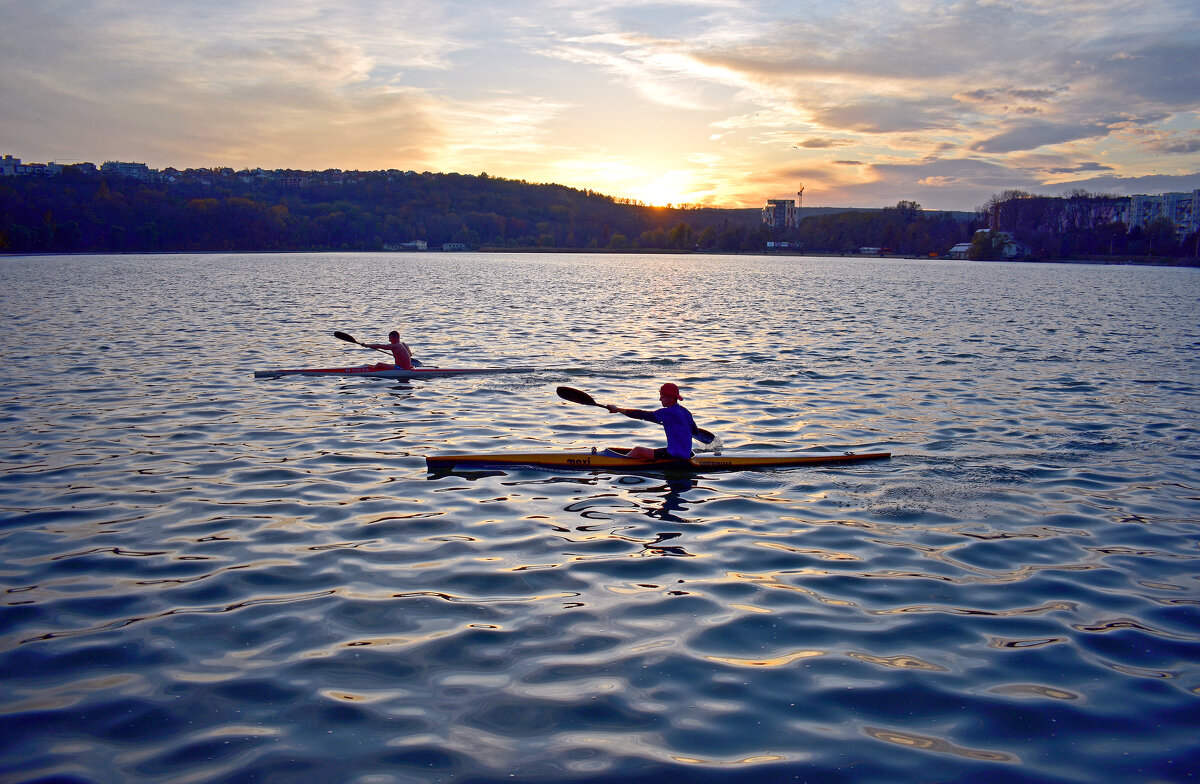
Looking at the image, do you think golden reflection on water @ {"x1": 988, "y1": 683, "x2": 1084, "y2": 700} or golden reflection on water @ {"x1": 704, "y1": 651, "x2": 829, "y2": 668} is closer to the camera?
golden reflection on water @ {"x1": 988, "y1": 683, "x2": 1084, "y2": 700}

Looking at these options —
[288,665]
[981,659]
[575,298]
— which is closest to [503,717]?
[288,665]

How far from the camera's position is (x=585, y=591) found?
7.63 metres

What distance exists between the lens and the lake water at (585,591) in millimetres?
5285

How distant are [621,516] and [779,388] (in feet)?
32.7

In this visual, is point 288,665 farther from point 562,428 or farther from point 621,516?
point 562,428

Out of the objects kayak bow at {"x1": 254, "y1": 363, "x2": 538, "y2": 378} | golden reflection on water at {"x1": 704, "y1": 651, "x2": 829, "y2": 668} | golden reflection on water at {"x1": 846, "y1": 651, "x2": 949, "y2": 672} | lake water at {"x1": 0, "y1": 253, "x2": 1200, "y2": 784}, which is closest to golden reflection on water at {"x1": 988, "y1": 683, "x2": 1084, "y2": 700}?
lake water at {"x1": 0, "y1": 253, "x2": 1200, "y2": 784}

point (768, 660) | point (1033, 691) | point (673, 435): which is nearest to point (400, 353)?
point (673, 435)

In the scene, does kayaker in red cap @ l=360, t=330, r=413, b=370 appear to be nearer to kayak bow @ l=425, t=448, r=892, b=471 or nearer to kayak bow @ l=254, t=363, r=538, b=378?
kayak bow @ l=254, t=363, r=538, b=378

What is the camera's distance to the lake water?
5.29 metres

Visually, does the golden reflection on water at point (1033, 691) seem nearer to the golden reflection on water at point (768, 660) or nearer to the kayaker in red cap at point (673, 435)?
the golden reflection on water at point (768, 660)

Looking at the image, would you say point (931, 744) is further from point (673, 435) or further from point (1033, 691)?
point (673, 435)

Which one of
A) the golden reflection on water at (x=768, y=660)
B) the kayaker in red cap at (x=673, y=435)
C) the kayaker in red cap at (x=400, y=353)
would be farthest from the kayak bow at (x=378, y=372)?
the golden reflection on water at (x=768, y=660)

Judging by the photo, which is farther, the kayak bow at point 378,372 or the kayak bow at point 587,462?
the kayak bow at point 378,372

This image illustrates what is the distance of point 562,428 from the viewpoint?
14703 mm
